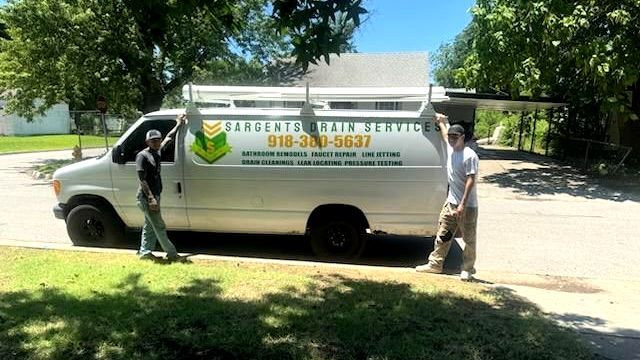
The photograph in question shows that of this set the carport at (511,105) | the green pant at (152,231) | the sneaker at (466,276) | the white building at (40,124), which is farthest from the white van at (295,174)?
the white building at (40,124)

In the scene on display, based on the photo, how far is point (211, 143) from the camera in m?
7.98

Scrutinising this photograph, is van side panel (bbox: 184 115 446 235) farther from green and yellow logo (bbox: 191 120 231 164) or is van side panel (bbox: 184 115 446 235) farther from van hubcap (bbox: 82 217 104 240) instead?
van hubcap (bbox: 82 217 104 240)

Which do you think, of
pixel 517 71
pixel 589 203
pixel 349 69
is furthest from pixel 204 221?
pixel 349 69

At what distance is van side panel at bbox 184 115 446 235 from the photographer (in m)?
7.72

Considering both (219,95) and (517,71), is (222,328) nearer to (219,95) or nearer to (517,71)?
(219,95)

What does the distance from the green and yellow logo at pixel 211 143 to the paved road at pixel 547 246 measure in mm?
1472

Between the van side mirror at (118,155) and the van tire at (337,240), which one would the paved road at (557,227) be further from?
the van side mirror at (118,155)

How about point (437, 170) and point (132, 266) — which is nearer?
point (132, 266)

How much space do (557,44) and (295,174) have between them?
10.4 metres

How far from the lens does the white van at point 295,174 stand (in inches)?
305

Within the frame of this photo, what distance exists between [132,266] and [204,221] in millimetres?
1534

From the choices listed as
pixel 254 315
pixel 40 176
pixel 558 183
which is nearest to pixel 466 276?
pixel 254 315

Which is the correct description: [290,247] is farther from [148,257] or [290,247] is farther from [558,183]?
[558,183]

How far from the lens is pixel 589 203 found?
1413cm
